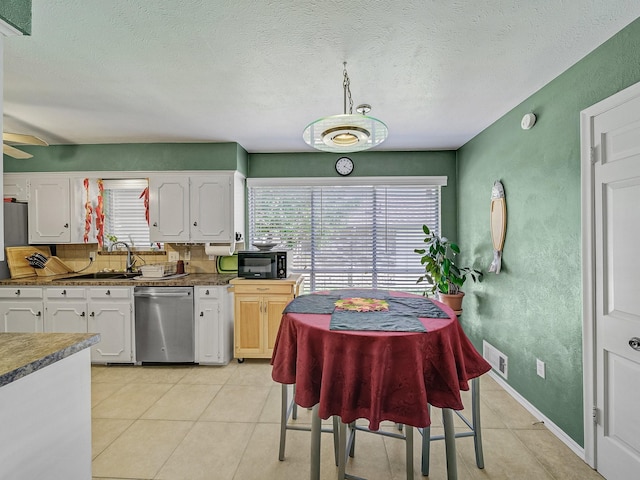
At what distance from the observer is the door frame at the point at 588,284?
200cm

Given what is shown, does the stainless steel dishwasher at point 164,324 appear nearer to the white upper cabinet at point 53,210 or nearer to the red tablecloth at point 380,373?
the white upper cabinet at point 53,210

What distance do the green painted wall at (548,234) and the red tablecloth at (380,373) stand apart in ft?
3.70

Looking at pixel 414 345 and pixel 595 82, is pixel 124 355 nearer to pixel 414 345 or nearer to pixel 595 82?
pixel 414 345

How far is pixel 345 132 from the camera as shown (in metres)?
1.86

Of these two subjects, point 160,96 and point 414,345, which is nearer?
point 414,345

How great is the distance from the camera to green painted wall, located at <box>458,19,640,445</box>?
2.05 metres

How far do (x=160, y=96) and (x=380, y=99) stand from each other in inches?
71.1

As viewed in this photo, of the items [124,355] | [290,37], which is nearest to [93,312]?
[124,355]

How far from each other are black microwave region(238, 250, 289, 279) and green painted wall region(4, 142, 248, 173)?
1.10 meters

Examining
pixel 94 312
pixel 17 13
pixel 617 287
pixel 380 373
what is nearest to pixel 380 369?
pixel 380 373

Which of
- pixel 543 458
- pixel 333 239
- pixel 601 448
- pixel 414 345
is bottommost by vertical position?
pixel 543 458

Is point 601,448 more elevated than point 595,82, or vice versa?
point 595,82

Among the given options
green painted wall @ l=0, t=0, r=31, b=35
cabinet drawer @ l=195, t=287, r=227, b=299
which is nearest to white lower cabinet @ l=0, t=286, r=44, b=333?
cabinet drawer @ l=195, t=287, r=227, b=299

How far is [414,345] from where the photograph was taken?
1514mm
